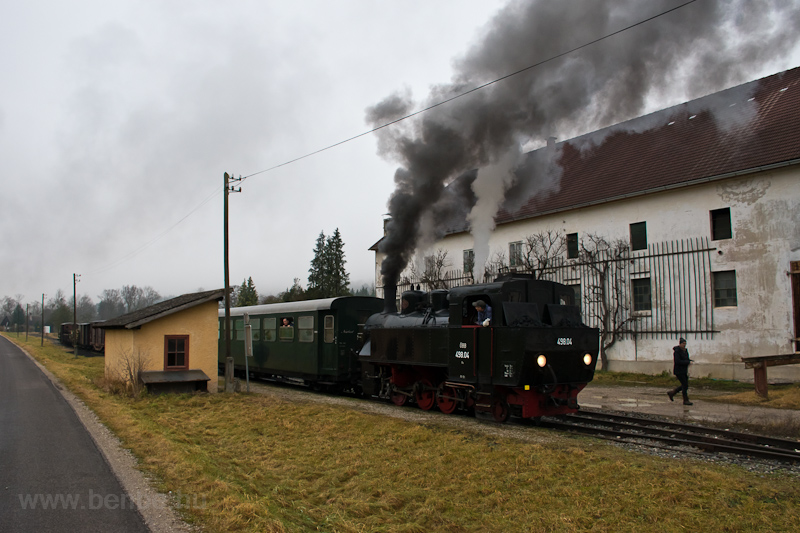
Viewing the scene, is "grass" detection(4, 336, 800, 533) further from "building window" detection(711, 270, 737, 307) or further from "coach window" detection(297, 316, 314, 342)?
"building window" detection(711, 270, 737, 307)

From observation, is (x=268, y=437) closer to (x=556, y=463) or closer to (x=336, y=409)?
(x=336, y=409)

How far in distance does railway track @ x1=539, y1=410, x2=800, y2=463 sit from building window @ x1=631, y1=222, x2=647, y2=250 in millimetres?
12306

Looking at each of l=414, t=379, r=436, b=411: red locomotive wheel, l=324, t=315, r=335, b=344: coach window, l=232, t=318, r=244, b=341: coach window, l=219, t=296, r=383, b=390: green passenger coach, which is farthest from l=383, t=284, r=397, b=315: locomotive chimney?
l=232, t=318, r=244, b=341: coach window

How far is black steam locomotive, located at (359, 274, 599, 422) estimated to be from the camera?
9406 millimetres

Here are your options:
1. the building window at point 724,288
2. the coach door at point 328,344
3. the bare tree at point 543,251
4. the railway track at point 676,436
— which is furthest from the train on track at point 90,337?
the building window at point 724,288

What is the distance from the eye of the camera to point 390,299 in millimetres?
13922

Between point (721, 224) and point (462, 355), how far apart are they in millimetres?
14306

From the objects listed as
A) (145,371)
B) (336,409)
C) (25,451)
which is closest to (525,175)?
(336,409)

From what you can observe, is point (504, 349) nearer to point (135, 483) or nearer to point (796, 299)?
point (135, 483)

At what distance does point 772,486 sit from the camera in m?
6.23

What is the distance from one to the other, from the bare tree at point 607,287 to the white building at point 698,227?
0.31 ft

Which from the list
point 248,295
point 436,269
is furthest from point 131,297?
point 436,269

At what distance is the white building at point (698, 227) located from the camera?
17.8 meters

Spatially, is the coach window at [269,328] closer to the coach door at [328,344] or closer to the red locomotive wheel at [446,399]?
the coach door at [328,344]
